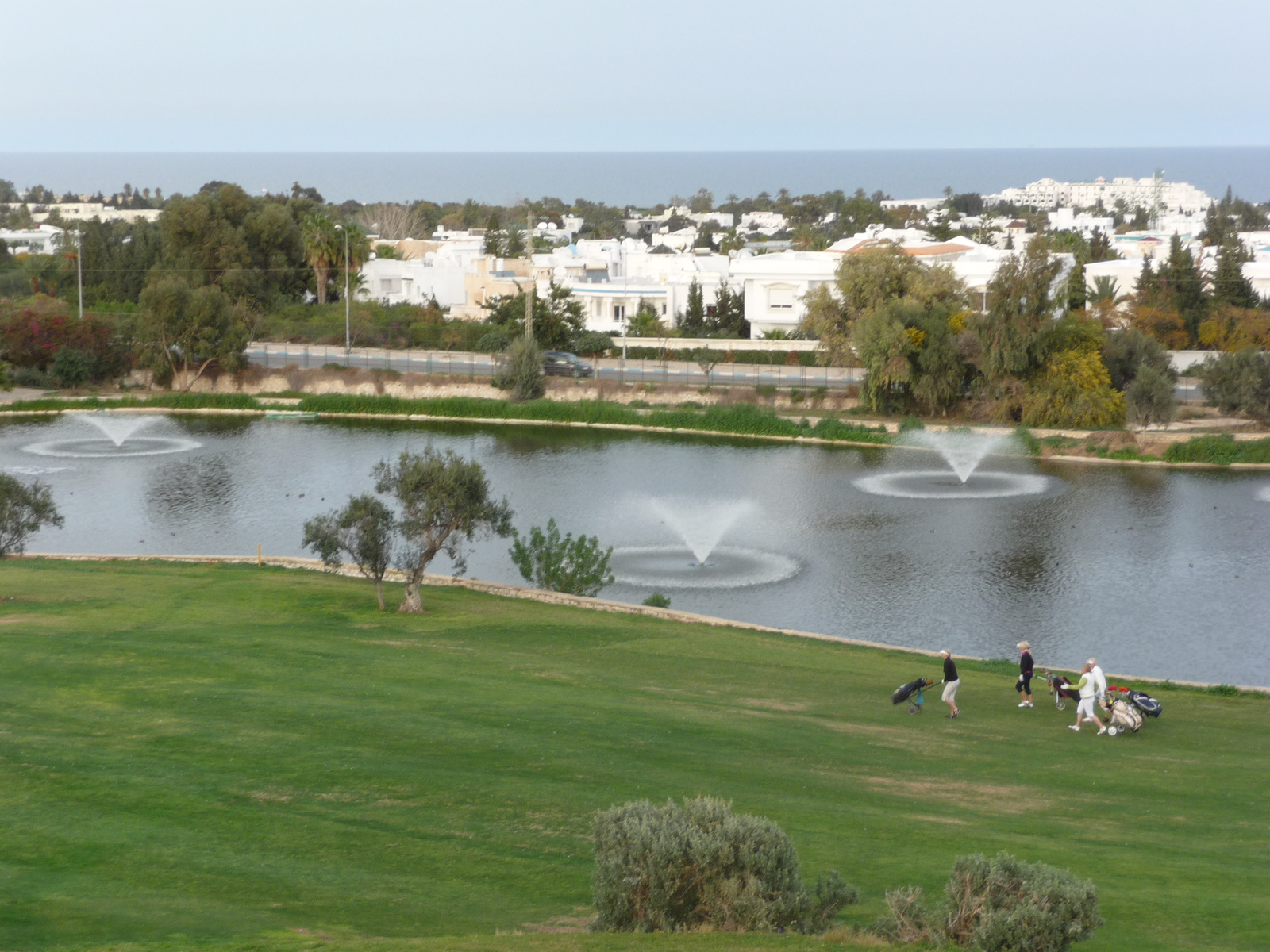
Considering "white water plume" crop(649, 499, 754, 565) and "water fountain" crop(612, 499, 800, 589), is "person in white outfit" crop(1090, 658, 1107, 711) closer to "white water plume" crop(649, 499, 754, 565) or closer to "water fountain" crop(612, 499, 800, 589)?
"water fountain" crop(612, 499, 800, 589)

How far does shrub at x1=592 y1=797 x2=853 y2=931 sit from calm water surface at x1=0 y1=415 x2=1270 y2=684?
1848cm

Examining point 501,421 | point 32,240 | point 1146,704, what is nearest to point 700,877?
point 1146,704

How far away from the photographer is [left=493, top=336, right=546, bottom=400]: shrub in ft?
222

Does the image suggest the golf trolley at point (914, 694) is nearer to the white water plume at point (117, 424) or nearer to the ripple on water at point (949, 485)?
the ripple on water at point (949, 485)

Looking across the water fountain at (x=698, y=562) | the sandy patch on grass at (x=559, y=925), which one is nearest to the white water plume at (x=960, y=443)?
the water fountain at (x=698, y=562)

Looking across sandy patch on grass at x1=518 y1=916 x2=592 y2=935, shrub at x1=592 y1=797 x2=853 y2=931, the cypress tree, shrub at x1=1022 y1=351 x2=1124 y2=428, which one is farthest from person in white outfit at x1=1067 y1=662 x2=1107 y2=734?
the cypress tree

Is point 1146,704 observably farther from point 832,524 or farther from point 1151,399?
point 1151,399

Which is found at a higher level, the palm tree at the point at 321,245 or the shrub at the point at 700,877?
the palm tree at the point at 321,245

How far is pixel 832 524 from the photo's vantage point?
4222cm

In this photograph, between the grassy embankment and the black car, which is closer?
the grassy embankment

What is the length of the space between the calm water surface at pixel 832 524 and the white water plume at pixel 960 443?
890 mm

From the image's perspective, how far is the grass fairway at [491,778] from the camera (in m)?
11.8

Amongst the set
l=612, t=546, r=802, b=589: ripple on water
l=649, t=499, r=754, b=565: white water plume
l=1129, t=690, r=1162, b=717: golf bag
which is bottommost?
l=612, t=546, r=802, b=589: ripple on water

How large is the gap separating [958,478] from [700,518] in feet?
43.3
